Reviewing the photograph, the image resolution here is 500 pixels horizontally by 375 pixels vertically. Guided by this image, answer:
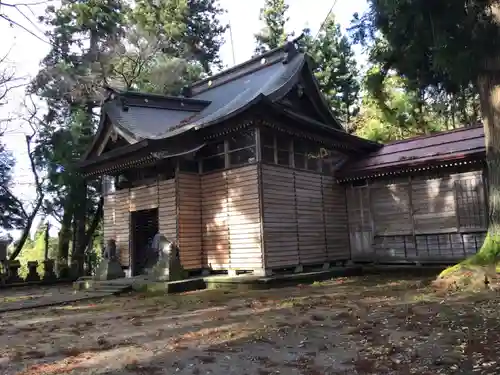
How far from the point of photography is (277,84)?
13.4 meters

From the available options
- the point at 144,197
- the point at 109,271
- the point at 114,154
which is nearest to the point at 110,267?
the point at 109,271

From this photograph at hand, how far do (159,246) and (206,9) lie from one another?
19.0 m

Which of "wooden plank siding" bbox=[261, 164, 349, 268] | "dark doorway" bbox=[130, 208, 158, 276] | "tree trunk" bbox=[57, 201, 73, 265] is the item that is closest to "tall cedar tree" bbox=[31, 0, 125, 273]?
"tree trunk" bbox=[57, 201, 73, 265]

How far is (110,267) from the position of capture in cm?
1245

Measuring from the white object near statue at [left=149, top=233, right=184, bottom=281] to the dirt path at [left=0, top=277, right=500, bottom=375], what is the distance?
2268 mm

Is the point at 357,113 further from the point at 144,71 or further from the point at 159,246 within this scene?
the point at 159,246

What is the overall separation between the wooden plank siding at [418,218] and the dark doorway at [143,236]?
20.8ft

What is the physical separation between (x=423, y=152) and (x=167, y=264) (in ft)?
26.5

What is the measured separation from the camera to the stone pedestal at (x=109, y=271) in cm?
1231

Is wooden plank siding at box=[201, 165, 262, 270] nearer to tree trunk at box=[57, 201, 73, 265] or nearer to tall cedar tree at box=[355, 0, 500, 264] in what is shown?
tall cedar tree at box=[355, 0, 500, 264]

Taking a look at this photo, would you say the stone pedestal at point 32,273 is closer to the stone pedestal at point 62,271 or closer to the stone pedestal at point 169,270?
the stone pedestal at point 62,271

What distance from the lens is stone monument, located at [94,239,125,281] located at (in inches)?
486

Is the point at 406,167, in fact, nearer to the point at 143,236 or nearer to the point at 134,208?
the point at 134,208

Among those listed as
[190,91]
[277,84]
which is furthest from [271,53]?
[190,91]
